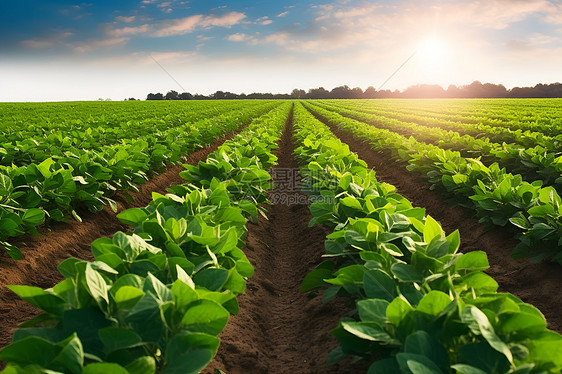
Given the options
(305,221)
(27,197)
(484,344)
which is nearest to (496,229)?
(305,221)

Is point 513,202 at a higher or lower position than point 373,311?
lower

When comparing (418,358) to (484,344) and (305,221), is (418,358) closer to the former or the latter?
(484,344)

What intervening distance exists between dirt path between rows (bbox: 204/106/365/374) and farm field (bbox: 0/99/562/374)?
17mm

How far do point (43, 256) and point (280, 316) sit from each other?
A: 8.87 ft

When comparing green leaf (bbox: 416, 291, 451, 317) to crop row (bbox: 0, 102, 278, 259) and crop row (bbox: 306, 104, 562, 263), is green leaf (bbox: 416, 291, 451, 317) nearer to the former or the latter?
crop row (bbox: 306, 104, 562, 263)

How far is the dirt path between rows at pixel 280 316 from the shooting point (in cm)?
269

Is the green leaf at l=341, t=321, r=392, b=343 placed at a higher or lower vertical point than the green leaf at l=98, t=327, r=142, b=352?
lower

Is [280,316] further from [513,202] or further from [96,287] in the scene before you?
[513,202]

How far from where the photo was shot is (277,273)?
4355mm

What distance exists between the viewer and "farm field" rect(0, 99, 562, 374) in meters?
1.46

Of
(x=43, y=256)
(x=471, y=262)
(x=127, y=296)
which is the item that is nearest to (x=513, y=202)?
(x=471, y=262)

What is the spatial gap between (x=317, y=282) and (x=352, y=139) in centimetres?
1248

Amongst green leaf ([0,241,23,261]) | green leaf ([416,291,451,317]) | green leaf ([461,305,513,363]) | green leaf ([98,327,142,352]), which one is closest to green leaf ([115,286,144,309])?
green leaf ([98,327,142,352])

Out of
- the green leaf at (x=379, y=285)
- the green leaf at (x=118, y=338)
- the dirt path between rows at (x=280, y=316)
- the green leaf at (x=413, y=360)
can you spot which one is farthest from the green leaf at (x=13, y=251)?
the green leaf at (x=413, y=360)
